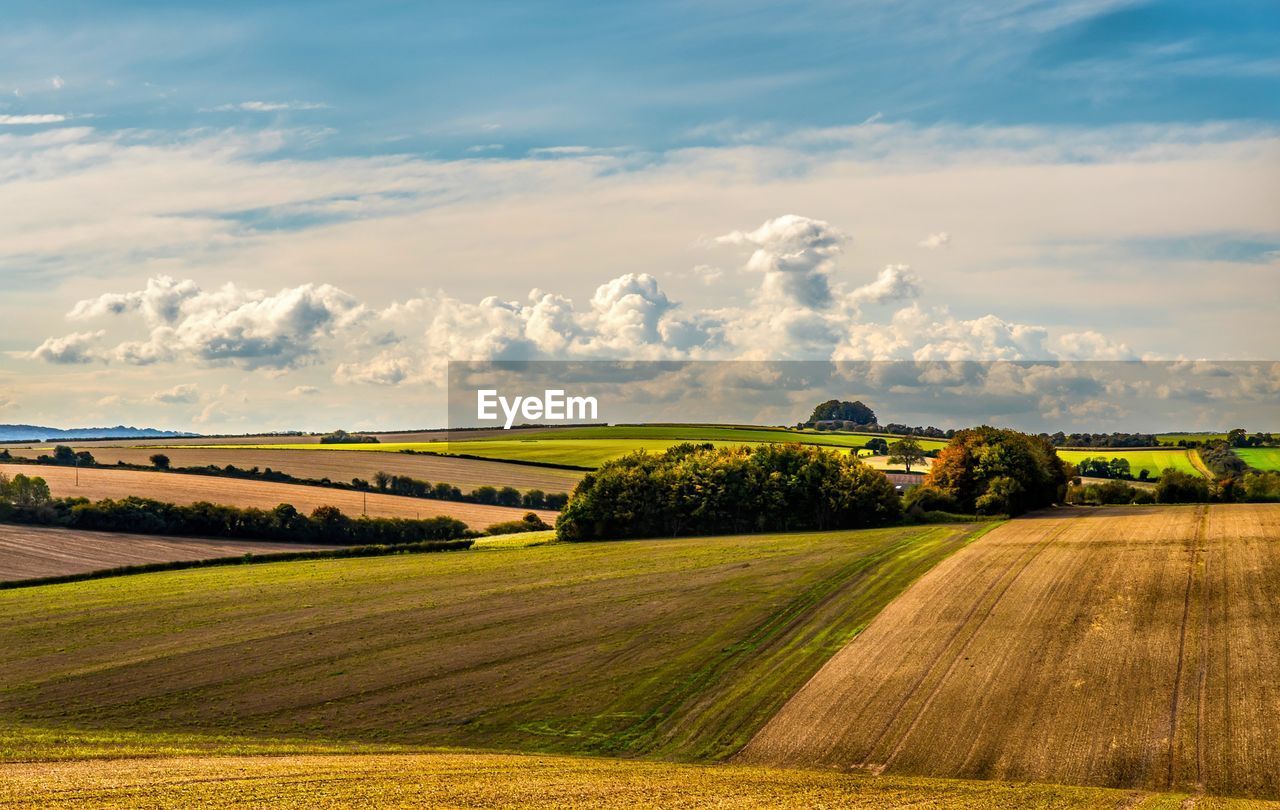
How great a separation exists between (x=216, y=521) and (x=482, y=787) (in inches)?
2936

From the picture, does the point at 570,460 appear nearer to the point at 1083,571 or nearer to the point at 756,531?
the point at 756,531

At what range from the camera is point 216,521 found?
95.1 meters

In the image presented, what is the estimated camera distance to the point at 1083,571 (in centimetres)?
6069

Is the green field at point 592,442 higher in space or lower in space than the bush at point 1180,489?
higher

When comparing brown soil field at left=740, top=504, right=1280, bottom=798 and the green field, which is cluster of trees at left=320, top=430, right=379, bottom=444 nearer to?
the green field

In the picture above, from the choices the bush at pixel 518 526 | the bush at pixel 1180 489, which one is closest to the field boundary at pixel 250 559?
the bush at pixel 518 526

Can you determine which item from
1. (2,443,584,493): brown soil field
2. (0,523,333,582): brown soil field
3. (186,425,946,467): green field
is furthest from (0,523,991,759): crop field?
(186,425,946,467): green field

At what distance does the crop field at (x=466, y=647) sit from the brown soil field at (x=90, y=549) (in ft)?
20.2

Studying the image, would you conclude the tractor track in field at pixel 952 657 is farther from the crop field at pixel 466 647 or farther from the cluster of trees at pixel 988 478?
the cluster of trees at pixel 988 478

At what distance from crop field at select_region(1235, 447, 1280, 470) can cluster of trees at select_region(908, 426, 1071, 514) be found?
37439mm

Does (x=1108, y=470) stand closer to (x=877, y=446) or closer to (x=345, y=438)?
(x=877, y=446)

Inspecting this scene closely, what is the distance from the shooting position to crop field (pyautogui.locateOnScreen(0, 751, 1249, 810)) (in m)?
26.4

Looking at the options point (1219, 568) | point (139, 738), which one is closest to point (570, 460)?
point (1219, 568)

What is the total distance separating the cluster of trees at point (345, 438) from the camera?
170 m
